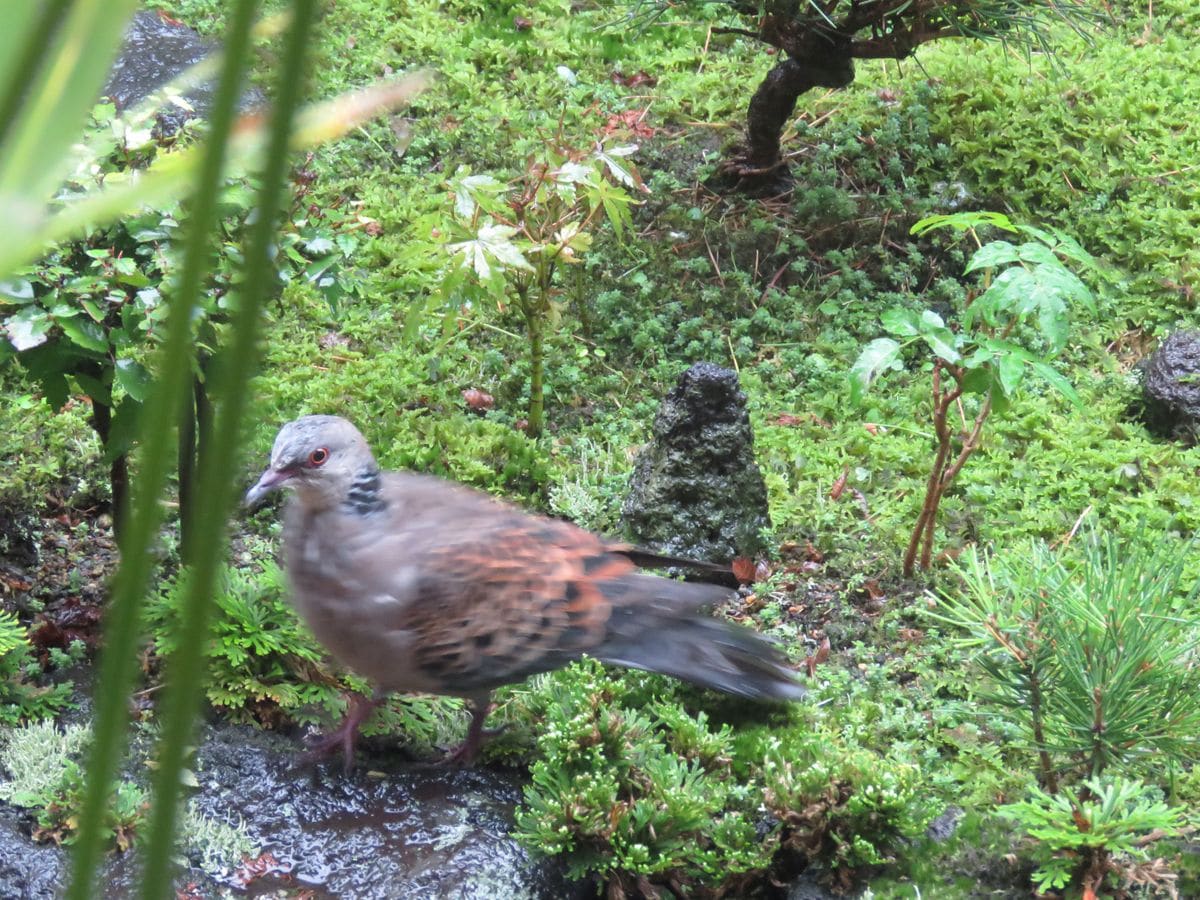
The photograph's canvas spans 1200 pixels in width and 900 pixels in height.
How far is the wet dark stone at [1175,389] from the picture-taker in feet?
14.3

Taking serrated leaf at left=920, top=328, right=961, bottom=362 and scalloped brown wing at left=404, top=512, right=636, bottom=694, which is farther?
serrated leaf at left=920, top=328, right=961, bottom=362

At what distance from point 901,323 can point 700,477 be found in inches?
31.9

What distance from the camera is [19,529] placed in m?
3.72

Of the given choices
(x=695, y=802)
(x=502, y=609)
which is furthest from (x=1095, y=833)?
(x=502, y=609)

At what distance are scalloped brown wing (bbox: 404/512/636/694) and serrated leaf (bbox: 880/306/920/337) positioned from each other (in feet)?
3.55

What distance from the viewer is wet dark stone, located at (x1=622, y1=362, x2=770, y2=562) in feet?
12.4

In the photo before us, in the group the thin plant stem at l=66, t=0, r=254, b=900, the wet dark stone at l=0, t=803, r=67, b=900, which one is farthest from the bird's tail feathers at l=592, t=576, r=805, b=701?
the thin plant stem at l=66, t=0, r=254, b=900

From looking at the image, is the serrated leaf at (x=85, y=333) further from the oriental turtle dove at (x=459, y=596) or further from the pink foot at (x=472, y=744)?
the pink foot at (x=472, y=744)

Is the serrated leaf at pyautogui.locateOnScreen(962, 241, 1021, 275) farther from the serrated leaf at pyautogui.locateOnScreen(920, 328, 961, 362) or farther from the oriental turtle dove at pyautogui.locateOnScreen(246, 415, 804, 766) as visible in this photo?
the oriental turtle dove at pyautogui.locateOnScreen(246, 415, 804, 766)

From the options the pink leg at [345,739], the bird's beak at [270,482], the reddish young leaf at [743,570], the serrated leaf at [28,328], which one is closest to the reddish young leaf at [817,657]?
the reddish young leaf at [743,570]

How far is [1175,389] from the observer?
4.39m

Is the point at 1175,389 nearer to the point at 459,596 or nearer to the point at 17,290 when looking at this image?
the point at 459,596

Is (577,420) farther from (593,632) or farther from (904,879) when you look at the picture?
(904,879)

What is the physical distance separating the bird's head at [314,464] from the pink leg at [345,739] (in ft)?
1.83
